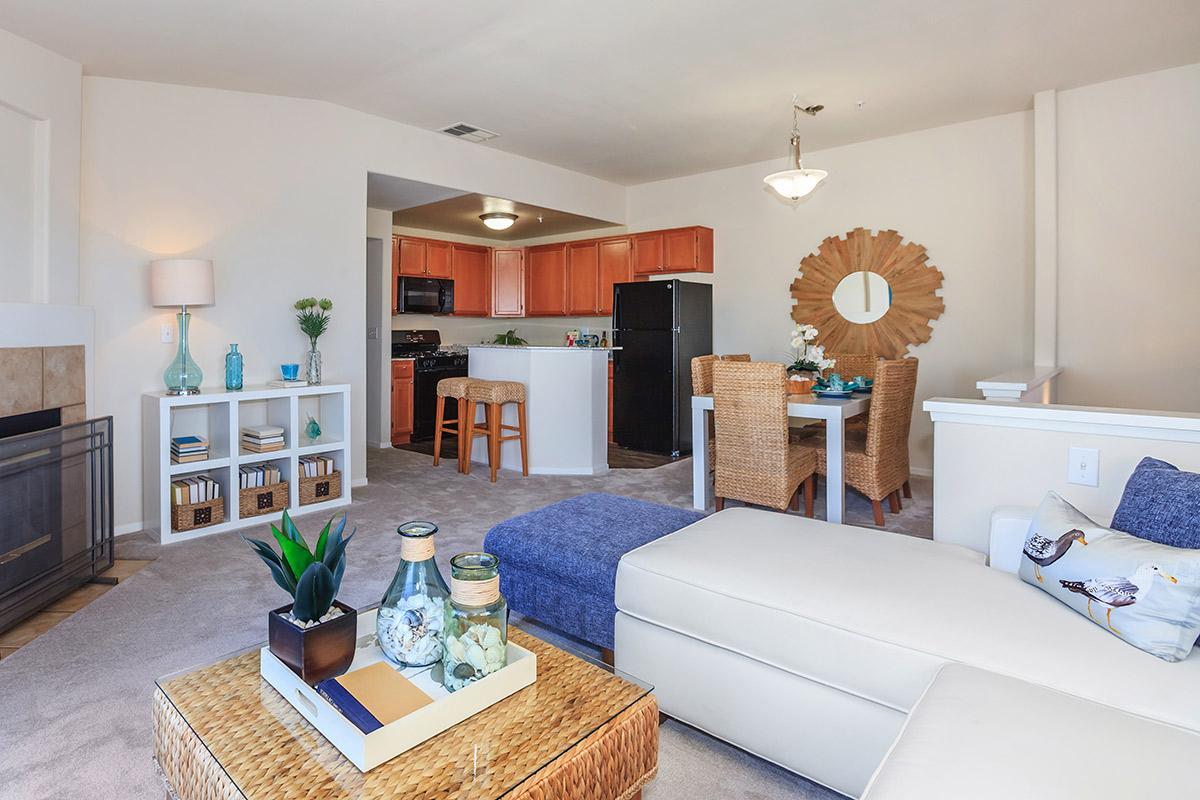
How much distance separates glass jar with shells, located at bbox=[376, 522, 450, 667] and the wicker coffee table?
20 cm

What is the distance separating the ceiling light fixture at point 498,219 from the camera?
252 inches

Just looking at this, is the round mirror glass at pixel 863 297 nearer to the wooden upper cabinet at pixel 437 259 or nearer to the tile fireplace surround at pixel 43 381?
the wooden upper cabinet at pixel 437 259

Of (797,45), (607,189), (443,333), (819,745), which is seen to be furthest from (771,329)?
(819,745)

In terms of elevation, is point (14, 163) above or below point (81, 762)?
above

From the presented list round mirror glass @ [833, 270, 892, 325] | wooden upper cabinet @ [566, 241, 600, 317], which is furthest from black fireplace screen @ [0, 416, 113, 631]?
round mirror glass @ [833, 270, 892, 325]

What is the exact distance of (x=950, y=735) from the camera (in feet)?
3.51

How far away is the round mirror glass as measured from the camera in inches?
203

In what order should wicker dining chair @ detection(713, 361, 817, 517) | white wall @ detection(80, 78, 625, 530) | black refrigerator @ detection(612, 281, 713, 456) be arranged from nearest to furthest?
wicker dining chair @ detection(713, 361, 817, 517)
white wall @ detection(80, 78, 625, 530)
black refrigerator @ detection(612, 281, 713, 456)

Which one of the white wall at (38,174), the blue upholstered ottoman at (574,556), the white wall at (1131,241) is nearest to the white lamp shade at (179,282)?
the white wall at (38,174)

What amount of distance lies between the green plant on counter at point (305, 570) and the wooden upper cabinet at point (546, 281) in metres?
6.04

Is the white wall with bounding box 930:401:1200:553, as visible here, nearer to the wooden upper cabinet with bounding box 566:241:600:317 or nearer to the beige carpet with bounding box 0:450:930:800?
the beige carpet with bounding box 0:450:930:800

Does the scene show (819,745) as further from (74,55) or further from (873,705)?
(74,55)

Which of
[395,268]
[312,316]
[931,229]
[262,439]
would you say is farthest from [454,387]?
[931,229]

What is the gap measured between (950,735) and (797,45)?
3352 mm
